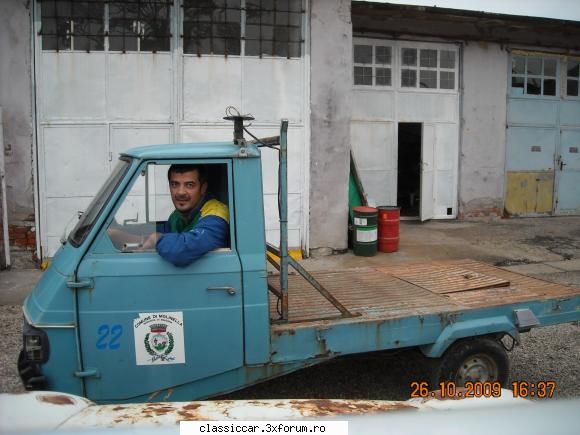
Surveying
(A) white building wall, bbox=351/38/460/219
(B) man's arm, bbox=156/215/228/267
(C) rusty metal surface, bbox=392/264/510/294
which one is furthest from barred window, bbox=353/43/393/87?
(B) man's arm, bbox=156/215/228/267

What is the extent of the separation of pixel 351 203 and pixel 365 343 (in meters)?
5.87

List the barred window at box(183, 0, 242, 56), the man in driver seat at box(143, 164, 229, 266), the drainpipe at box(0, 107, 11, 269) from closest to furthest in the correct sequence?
the man in driver seat at box(143, 164, 229, 266) < the drainpipe at box(0, 107, 11, 269) < the barred window at box(183, 0, 242, 56)

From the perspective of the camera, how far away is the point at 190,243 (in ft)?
9.43

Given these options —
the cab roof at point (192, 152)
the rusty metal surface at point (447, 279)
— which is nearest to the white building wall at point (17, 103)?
the cab roof at point (192, 152)

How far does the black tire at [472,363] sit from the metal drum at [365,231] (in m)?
4.67

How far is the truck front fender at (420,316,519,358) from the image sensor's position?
3.44 metres

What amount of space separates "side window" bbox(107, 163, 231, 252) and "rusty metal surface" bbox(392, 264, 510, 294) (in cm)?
189

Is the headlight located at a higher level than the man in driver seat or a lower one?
lower

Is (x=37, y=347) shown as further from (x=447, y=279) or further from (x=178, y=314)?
(x=447, y=279)

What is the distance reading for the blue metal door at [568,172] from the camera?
12734 mm

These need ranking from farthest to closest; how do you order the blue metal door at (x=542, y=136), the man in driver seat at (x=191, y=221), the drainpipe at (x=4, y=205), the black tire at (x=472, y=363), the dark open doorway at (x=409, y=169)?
the blue metal door at (x=542, y=136) < the dark open doorway at (x=409, y=169) < the drainpipe at (x=4, y=205) < the black tire at (x=472, y=363) < the man in driver seat at (x=191, y=221)

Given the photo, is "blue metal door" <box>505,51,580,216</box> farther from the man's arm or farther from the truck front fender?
the man's arm
